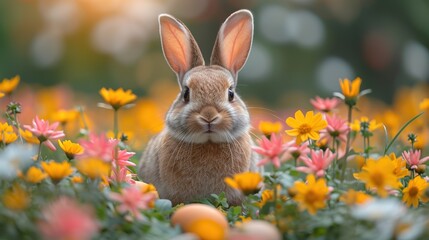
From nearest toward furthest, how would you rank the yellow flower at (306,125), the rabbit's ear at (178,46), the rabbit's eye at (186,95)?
the yellow flower at (306,125) < the rabbit's eye at (186,95) < the rabbit's ear at (178,46)

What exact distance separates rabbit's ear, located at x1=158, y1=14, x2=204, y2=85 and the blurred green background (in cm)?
399

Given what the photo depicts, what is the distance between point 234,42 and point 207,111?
23.3 inches

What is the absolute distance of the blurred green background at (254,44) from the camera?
25.3ft

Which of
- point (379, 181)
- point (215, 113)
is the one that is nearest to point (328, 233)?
point (379, 181)

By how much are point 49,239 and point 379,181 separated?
3.51 feet

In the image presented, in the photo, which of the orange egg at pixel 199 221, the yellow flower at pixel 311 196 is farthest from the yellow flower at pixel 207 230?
the yellow flower at pixel 311 196

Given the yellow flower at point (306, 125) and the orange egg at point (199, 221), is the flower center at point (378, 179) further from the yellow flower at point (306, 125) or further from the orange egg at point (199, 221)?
the yellow flower at point (306, 125)

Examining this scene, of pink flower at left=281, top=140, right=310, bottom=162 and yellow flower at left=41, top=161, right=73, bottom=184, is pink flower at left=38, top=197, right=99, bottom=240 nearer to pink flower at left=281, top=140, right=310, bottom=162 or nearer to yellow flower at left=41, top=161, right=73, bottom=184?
yellow flower at left=41, top=161, right=73, bottom=184

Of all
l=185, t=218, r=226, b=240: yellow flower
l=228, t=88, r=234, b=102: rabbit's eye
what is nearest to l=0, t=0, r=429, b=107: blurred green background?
l=228, t=88, r=234, b=102: rabbit's eye

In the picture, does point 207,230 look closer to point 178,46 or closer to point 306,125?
point 306,125

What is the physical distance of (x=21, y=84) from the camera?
780cm

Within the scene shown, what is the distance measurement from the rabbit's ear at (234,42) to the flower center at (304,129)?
0.78m

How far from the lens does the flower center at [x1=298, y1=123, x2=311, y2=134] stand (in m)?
2.95

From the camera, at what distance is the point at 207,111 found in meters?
3.13
